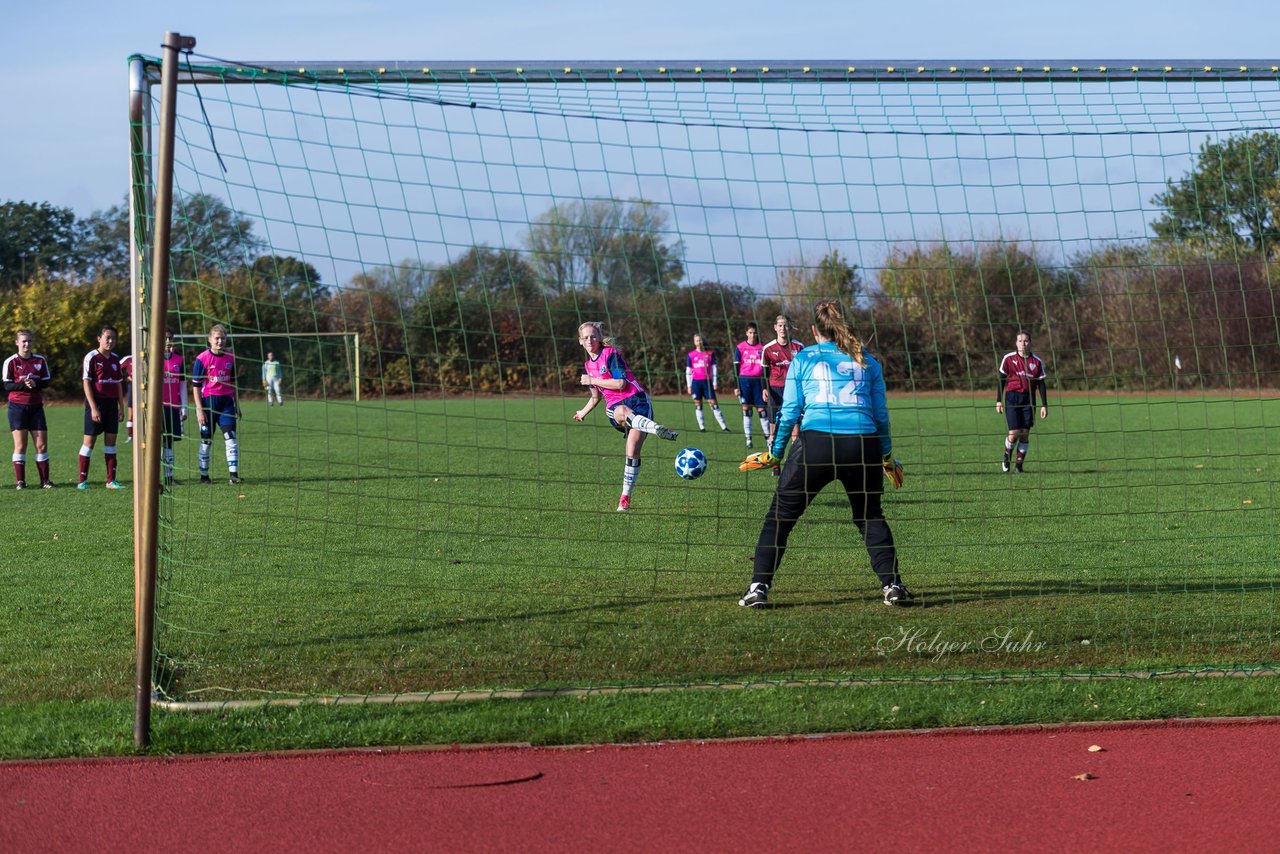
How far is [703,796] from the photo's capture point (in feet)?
14.6

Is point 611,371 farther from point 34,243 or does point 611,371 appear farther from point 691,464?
point 34,243

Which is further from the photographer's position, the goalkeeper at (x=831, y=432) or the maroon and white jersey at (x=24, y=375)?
the maroon and white jersey at (x=24, y=375)

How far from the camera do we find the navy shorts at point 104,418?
14531mm

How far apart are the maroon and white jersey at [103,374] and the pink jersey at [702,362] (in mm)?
10995

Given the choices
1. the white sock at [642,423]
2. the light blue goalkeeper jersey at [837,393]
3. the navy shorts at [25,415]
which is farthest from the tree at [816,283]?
the navy shorts at [25,415]

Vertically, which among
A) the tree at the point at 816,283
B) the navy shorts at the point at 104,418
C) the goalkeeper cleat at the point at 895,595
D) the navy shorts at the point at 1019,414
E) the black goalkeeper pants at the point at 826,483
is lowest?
the goalkeeper cleat at the point at 895,595

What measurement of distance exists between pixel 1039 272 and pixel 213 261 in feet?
16.1

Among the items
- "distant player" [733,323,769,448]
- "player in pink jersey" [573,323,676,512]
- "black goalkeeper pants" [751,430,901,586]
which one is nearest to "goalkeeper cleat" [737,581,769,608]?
"black goalkeeper pants" [751,430,901,586]

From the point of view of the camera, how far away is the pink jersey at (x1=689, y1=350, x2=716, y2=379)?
23547 mm

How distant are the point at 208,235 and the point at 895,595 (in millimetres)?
4211

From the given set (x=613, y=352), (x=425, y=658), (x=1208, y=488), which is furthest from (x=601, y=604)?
(x=1208, y=488)

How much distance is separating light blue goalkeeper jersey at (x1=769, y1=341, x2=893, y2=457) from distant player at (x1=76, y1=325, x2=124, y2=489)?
32.4ft

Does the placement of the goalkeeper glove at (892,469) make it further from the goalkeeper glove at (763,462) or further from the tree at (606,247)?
the tree at (606,247)

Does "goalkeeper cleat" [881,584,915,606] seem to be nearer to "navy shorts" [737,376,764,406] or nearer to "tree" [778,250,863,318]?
"tree" [778,250,863,318]
